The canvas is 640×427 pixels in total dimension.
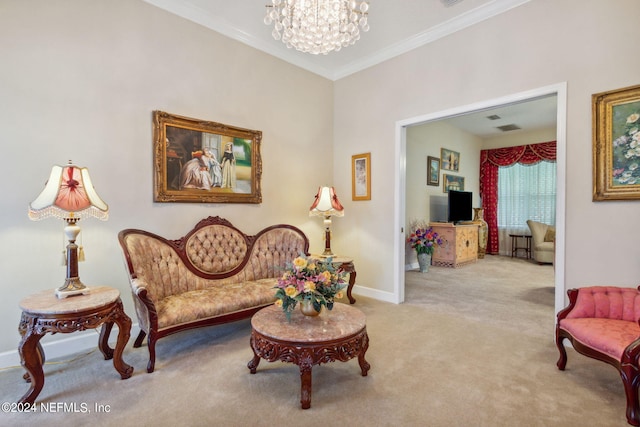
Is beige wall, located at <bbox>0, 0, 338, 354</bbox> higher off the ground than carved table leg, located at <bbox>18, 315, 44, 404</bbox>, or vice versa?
beige wall, located at <bbox>0, 0, 338, 354</bbox>

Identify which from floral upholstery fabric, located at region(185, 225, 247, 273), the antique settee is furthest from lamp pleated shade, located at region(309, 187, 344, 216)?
floral upholstery fabric, located at region(185, 225, 247, 273)

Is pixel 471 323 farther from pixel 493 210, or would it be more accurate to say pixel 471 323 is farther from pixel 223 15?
pixel 493 210

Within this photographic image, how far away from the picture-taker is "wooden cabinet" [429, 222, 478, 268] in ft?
21.9

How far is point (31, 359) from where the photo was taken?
2033 mm

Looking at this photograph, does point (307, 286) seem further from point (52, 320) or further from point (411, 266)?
point (411, 266)

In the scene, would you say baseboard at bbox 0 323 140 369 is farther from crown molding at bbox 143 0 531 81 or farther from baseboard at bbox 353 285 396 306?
crown molding at bbox 143 0 531 81

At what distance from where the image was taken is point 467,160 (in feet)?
27.1

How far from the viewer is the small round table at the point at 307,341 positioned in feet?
6.47

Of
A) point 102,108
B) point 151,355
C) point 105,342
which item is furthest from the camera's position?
point 102,108

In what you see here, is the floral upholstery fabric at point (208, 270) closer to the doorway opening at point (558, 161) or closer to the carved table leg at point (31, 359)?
the carved table leg at point (31, 359)

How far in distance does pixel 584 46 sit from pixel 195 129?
3.82m

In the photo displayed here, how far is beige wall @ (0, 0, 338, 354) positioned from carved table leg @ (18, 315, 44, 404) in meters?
0.75

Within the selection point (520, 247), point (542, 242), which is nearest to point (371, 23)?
point (542, 242)

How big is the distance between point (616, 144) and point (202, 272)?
3956 mm
